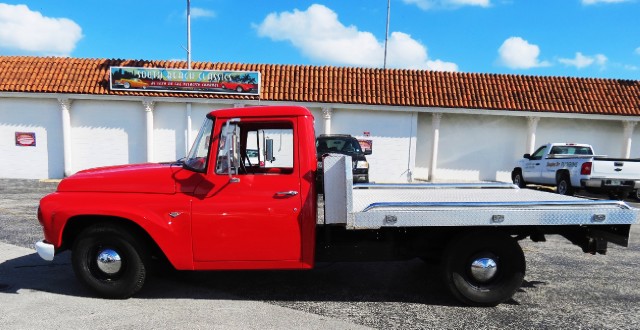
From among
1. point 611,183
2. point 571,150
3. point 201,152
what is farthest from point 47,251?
point 571,150

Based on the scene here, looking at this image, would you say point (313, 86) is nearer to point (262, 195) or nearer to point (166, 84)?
point (166, 84)

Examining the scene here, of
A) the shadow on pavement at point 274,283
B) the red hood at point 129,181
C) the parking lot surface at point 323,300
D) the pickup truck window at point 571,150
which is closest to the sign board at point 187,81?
the parking lot surface at point 323,300

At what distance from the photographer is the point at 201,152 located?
3.95 meters

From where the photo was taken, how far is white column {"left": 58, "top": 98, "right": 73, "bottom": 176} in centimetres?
1448

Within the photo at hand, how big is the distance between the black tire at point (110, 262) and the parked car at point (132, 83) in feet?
40.1

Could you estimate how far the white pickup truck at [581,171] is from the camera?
10.1 meters

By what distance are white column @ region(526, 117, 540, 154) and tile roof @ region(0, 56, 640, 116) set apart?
0.49 meters

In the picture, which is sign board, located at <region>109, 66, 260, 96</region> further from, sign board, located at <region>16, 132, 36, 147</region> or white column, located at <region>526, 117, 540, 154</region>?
white column, located at <region>526, 117, 540, 154</region>

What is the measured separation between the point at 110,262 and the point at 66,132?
43.5ft

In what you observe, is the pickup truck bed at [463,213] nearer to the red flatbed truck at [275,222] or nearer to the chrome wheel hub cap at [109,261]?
the red flatbed truck at [275,222]

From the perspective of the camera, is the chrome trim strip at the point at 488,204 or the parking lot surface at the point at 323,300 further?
the chrome trim strip at the point at 488,204

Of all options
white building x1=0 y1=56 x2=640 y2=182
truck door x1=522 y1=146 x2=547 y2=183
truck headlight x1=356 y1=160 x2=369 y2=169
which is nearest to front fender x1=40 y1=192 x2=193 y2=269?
truck headlight x1=356 y1=160 x2=369 y2=169

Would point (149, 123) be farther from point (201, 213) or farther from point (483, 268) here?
point (483, 268)

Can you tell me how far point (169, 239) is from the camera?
381 centimetres
